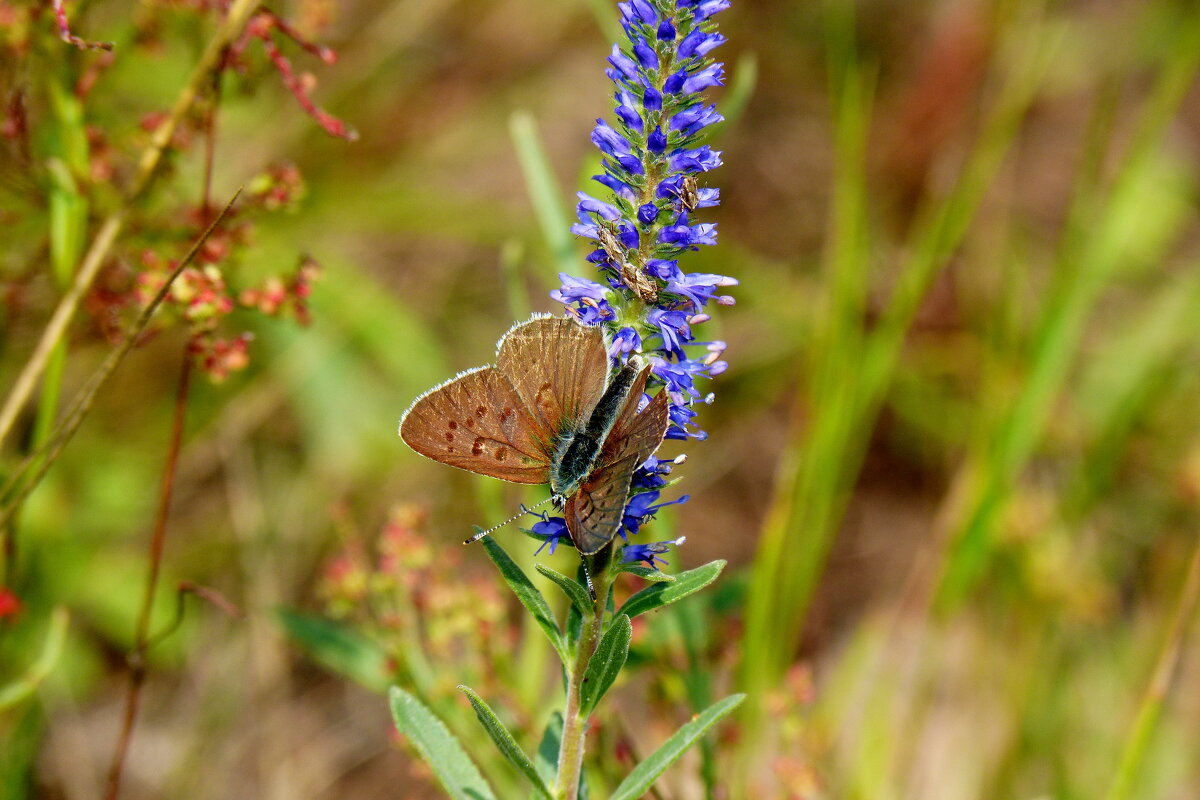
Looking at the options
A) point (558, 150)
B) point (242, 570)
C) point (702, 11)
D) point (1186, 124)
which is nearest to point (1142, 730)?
point (702, 11)

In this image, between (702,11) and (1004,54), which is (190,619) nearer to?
(702,11)

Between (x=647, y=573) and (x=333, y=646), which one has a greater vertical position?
(x=647, y=573)

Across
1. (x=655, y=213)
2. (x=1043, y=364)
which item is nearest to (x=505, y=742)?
(x=655, y=213)

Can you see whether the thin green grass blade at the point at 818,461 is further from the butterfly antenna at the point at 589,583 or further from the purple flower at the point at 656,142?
the purple flower at the point at 656,142

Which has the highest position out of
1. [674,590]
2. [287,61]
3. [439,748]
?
[287,61]

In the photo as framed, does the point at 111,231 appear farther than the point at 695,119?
Yes

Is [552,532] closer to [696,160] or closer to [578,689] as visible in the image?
[578,689]
